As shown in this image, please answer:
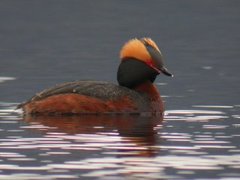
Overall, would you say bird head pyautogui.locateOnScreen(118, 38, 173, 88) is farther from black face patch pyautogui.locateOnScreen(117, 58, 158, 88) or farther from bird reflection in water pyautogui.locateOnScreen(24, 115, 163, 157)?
bird reflection in water pyautogui.locateOnScreen(24, 115, 163, 157)

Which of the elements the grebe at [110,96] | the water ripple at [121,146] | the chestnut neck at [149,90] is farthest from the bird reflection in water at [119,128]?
the chestnut neck at [149,90]

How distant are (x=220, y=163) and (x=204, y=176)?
1.09 meters

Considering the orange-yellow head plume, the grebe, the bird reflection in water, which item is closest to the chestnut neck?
the grebe

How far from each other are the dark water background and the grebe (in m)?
0.44

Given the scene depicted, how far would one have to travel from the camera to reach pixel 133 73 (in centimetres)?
2484

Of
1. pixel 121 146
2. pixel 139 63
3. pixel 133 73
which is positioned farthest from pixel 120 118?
pixel 121 146

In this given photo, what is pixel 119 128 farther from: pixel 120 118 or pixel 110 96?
pixel 110 96

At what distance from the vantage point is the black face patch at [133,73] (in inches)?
978

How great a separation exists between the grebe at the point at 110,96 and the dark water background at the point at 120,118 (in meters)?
0.44

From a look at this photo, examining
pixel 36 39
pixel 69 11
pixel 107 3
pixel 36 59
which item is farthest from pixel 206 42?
pixel 107 3

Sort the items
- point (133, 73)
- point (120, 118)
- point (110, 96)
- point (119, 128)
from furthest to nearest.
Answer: point (133, 73)
point (110, 96)
point (120, 118)
point (119, 128)

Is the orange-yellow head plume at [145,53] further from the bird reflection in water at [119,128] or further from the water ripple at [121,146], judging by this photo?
the bird reflection in water at [119,128]

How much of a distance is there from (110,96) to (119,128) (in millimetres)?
2096

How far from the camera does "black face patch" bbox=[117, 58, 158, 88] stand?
978 inches
